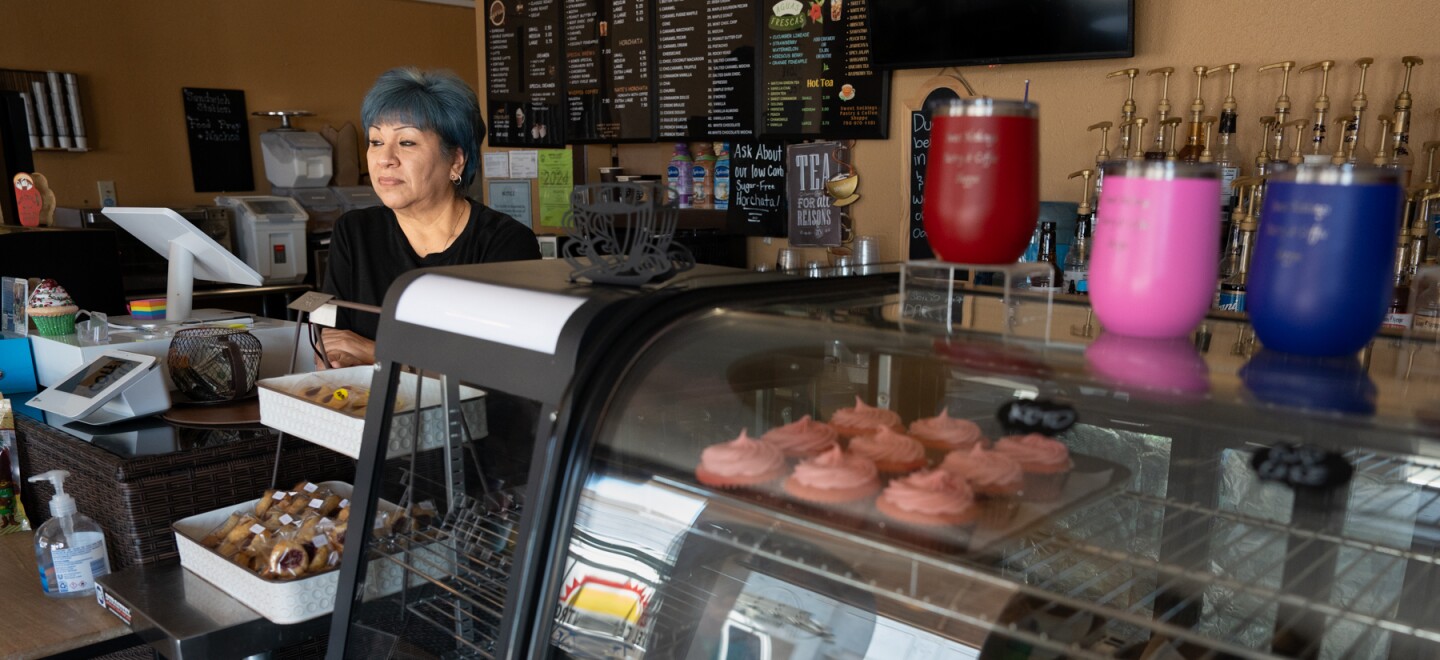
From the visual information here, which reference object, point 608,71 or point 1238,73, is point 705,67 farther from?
point 1238,73

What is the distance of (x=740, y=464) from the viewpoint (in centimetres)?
111

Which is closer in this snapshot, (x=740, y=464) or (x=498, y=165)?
(x=740, y=464)

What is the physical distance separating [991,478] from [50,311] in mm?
2954

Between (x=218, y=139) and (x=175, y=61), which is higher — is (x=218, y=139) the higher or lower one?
the lower one

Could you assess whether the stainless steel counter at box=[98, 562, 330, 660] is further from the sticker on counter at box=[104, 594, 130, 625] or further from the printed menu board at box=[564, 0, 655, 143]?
the printed menu board at box=[564, 0, 655, 143]

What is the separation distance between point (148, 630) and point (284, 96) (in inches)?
239

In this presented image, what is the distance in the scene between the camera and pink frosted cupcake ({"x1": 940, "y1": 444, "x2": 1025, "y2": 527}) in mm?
1020

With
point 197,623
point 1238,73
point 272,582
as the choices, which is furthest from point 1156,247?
point 1238,73

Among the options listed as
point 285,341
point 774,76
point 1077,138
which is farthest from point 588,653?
point 774,76

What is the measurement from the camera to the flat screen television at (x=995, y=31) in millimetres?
2555

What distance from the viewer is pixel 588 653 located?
1164 mm

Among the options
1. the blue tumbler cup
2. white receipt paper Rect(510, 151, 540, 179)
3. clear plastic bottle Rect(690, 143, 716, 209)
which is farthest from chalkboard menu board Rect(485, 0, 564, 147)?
the blue tumbler cup

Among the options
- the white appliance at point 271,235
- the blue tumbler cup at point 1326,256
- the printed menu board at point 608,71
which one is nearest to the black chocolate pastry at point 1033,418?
the blue tumbler cup at point 1326,256

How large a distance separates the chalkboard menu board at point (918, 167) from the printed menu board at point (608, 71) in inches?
48.4
